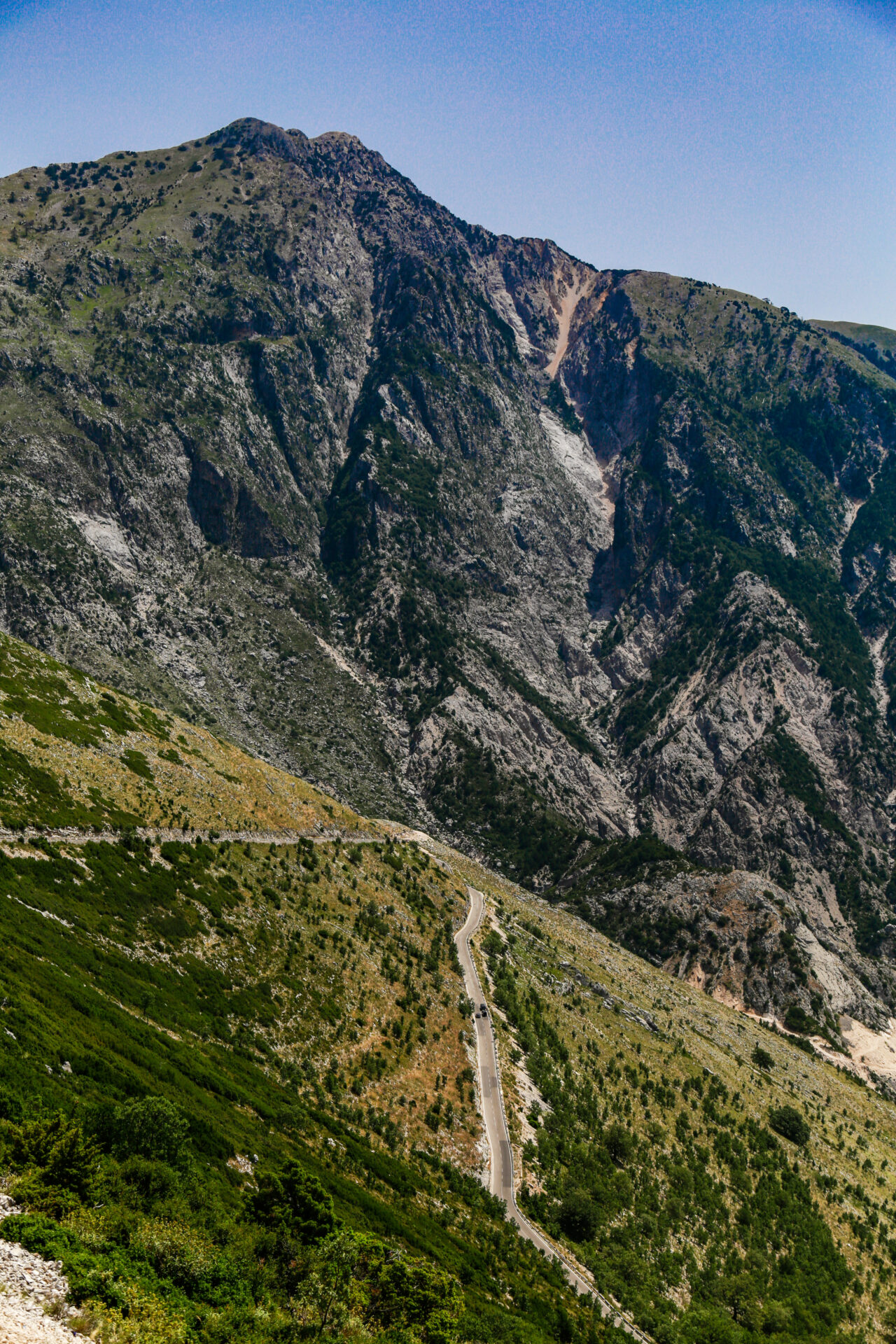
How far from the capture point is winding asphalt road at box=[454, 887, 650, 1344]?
168 feet

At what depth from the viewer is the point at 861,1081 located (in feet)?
454

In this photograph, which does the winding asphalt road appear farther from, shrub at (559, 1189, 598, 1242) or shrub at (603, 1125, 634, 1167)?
shrub at (603, 1125, 634, 1167)

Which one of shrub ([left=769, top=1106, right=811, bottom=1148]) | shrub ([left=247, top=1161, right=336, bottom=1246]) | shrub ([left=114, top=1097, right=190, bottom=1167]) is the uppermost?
shrub ([left=114, top=1097, right=190, bottom=1167])

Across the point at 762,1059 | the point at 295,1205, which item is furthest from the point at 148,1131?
the point at 762,1059

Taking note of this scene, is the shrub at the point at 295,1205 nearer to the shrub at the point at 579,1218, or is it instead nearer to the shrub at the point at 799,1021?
the shrub at the point at 579,1218

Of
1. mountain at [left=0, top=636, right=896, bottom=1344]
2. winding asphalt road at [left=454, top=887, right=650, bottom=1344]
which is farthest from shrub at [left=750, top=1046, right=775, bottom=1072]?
winding asphalt road at [left=454, top=887, right=650, bottom=1344]

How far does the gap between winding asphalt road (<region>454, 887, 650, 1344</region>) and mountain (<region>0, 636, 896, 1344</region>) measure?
42.9 inches

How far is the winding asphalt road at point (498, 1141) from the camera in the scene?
168ft

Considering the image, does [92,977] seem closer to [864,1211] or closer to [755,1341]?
[755,1341]

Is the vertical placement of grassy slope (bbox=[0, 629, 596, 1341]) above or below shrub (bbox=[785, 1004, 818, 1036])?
above

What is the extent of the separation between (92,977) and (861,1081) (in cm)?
13549

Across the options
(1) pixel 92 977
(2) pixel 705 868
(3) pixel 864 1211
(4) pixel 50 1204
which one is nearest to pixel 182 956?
(1) pixel 92 977

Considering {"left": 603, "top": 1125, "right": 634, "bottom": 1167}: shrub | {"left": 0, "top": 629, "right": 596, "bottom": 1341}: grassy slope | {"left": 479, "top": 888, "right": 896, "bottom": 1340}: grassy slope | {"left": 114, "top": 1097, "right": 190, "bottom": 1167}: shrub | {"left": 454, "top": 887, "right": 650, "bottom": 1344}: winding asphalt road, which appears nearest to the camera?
{"left": 0, "top": 629, "right": 596, "bottom": 1341}: grassy slope

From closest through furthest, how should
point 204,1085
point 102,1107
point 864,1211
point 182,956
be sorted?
point 102,1107 → point 204,1085 → point 182,956 → point 864,1211
